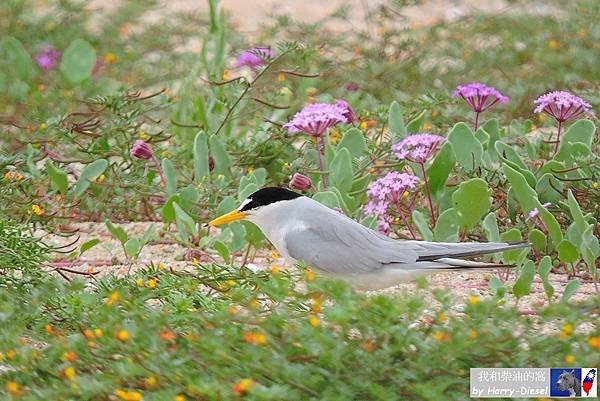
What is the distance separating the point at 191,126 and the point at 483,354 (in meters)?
2.31

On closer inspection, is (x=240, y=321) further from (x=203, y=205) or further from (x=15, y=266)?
(x=203, y=205)

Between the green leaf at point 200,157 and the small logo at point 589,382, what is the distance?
2190 mm

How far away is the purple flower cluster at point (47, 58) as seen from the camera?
22.3 ft

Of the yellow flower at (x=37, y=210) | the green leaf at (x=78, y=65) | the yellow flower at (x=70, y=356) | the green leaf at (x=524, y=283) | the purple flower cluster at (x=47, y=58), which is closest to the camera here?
the yellow flower at (x=70, y=356)

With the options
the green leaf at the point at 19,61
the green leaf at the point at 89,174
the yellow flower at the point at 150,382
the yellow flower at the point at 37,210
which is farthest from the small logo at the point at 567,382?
the green leaf at the point at 19,61

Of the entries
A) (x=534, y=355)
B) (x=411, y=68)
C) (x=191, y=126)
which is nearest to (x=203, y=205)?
(x=191, y=126)

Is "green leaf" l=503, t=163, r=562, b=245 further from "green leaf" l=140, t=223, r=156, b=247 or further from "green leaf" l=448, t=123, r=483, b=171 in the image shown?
"green leaf" l=140, t=223, r=156, b=247

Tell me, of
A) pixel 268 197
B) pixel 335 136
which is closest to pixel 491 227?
pixel 268 197

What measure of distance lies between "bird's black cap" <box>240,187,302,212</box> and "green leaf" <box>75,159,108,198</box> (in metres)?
0.85

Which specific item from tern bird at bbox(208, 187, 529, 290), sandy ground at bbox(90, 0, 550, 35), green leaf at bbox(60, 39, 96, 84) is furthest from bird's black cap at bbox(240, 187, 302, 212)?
sandy ground at bbox(90, 0, 550, 35)

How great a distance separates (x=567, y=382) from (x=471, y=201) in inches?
56.4

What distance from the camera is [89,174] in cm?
462

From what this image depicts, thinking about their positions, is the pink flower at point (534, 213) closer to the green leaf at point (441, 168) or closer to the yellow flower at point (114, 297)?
the green leaf at point (441, 168)

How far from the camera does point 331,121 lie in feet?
14.1
